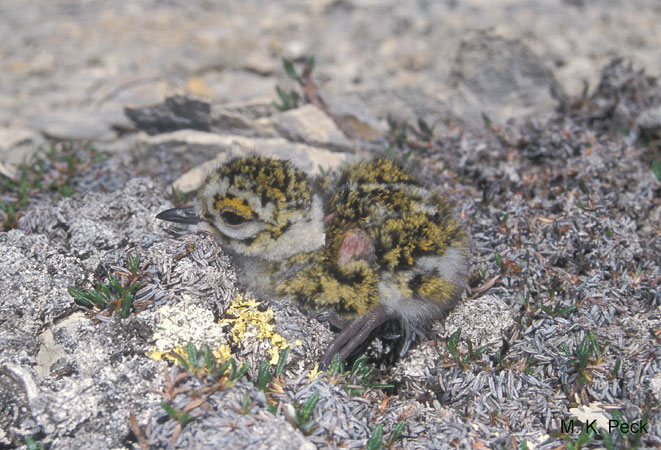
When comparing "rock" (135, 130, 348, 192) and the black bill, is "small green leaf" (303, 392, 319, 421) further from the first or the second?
"rock" (135, 130, 348, 192)

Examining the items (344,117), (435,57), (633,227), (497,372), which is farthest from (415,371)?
(435,57)

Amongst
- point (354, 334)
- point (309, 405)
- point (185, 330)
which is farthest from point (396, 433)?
point (185, 330)

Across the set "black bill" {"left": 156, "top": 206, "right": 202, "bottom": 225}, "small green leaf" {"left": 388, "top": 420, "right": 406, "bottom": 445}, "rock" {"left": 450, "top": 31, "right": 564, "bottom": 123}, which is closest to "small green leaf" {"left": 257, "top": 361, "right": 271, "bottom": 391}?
"small green leaf" {"left": 388, "top": 420, "right": 406, "bottom": 445}

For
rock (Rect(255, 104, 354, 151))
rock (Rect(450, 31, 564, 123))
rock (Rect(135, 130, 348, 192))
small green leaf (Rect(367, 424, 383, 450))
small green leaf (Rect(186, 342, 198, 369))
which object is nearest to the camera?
small green leaf (Rect(367, 424, 383, 450))

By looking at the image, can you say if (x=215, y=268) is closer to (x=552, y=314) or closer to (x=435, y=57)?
(x=552, y=314)

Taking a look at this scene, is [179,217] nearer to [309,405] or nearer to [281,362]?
[281,362]

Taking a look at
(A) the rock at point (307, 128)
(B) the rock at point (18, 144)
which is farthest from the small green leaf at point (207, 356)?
(B) the rock at point (18, 144)

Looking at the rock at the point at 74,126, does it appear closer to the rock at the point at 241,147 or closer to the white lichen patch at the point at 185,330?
the rock at the point at 241,147

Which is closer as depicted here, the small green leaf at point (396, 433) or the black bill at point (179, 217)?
the small green leaf at point (396, 433)

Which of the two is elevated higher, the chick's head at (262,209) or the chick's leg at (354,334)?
the chick's head at (262,209)
